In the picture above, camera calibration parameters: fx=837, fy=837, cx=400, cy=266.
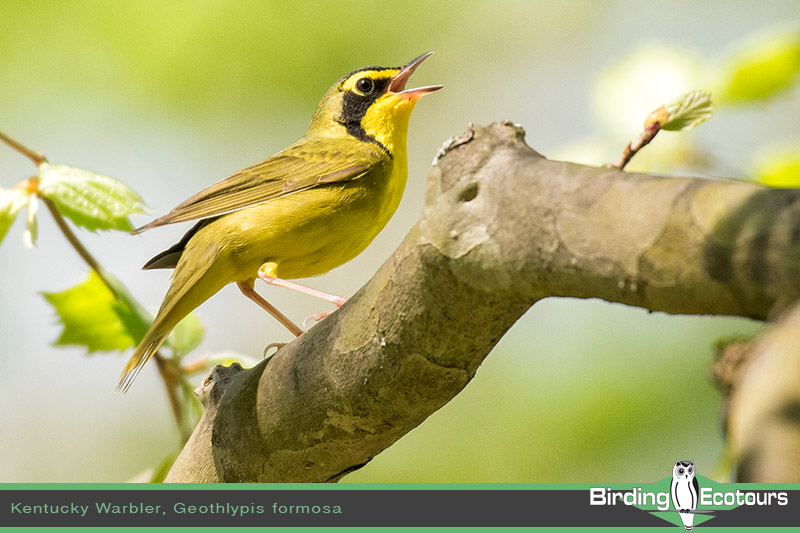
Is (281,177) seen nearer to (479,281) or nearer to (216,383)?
(216,383)

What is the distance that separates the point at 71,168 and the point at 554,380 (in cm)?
440

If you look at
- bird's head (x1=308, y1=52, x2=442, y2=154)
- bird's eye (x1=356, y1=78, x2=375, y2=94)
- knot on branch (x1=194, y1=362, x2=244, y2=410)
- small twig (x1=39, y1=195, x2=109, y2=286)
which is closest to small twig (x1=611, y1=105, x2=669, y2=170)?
knot on branch (x1=194, y1=362, x2=244, y2=410)

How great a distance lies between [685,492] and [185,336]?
86.0 inches

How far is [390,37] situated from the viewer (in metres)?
8.26

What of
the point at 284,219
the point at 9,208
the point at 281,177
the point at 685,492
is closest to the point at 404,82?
the point at 281,177

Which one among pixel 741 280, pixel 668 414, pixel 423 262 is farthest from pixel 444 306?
pixel 668 414

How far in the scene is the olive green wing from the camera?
4.40 meters

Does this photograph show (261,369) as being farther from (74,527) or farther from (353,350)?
(74,527)

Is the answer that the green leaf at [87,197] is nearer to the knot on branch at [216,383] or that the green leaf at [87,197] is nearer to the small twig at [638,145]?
the knot on branch at [216,383]

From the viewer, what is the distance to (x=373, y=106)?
17.3 ft

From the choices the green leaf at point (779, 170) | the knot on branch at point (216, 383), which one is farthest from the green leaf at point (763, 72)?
the knot on branch at point (216, 383)

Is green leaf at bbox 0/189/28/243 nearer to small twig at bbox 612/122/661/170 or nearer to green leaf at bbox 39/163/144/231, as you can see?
green leaf at bbox 39/163/144/231

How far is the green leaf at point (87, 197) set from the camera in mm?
2947

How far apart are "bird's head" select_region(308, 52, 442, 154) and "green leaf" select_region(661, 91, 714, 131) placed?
2.87m
